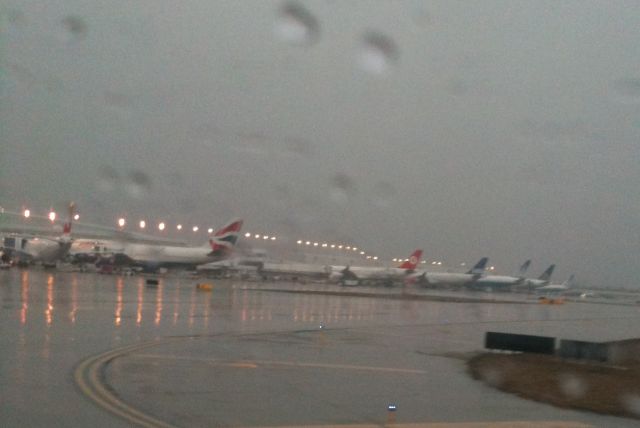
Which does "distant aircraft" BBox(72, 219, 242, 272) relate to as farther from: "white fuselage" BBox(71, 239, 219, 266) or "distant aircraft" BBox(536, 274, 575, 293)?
"distant aircraft" BBox(536, 274, 575, 293)

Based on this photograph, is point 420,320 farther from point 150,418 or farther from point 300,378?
point 150,418

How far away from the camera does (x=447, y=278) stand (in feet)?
352

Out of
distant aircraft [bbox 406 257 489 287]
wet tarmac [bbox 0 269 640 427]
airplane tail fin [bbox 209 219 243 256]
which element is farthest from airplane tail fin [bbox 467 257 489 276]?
wet tarmac [bbox 0 269 640 427]

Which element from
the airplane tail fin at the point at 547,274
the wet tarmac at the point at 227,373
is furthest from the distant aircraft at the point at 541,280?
the wet tarmac at the point at 227,373

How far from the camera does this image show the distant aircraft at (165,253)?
79.4 m

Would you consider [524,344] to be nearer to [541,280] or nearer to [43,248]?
[43,248]

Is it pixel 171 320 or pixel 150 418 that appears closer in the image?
pixel 150 418

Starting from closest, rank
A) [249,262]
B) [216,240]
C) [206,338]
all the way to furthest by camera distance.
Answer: [206,338], [216,240], [249,262]

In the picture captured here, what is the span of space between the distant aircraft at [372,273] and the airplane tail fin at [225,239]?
16760 millimetres

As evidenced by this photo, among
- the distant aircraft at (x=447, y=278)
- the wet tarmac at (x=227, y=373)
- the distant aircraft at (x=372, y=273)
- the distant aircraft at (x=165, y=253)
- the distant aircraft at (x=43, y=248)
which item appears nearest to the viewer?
the wet tarmac at (x=227, y=373)

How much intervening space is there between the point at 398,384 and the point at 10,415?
25.2ft

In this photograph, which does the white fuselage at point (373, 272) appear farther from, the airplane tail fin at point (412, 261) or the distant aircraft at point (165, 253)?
the distant aircraft at point (165, 253)

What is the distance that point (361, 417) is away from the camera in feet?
36.3

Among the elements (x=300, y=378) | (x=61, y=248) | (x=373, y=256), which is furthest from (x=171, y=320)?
(x=373, y=256)
